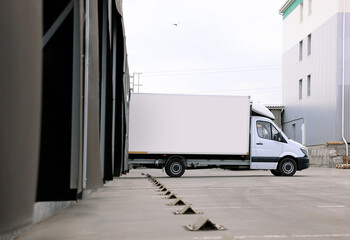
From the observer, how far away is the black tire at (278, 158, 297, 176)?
65.6ft

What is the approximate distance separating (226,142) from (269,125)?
1.92 meters

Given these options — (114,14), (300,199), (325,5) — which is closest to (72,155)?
(114,14)

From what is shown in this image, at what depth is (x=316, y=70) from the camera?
3531 cm

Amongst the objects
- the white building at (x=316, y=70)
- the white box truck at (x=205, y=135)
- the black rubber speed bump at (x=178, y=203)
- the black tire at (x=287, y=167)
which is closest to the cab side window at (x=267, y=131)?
the white box truck at (x=205, y=135)

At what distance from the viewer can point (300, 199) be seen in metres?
9.45

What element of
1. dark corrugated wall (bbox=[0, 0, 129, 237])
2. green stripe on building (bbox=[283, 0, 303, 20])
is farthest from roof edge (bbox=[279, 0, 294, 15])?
dark corrugated wall (bbox=[0, 0, 129, 237])

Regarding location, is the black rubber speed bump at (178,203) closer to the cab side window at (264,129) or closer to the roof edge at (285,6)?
the cab side window at (264,129)

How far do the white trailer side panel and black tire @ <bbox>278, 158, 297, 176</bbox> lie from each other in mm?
1631

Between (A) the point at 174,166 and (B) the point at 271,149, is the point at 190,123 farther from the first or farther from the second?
(B) the point at 271,149

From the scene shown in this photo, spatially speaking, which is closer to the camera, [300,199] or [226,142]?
[300,199]

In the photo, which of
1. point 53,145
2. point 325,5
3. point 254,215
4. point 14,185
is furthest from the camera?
point 325,5

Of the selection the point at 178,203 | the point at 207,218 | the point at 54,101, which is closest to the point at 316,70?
the point at 178,203

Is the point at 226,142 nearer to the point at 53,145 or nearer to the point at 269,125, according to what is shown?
the point at 269,125

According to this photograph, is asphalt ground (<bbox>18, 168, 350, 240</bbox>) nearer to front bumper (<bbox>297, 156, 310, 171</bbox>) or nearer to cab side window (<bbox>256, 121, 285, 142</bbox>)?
cab side window (<bbox>256, 121, 285, 142</bbox>)
